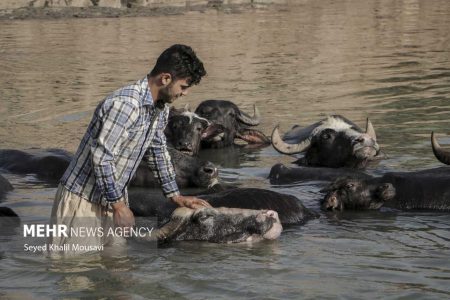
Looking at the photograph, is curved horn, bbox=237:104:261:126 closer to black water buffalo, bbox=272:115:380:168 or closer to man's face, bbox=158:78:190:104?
black water buffalo, bbox=272:115:380:168

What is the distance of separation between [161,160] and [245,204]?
1517 millimetres

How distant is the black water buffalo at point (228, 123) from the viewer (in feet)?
45.8

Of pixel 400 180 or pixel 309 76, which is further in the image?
pixel 309 76

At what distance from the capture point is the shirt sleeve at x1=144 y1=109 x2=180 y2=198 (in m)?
7.52

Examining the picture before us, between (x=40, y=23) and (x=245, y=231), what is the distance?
26994 millimetres

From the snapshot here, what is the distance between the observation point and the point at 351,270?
303 inches

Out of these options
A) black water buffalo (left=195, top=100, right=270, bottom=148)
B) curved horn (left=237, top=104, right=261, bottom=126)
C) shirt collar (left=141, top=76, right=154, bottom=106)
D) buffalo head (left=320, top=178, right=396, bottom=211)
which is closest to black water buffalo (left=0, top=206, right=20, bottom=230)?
shirt collar (left=141, top=76, right=154, bottom=106)

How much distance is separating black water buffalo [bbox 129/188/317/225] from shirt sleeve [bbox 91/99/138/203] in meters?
2.01

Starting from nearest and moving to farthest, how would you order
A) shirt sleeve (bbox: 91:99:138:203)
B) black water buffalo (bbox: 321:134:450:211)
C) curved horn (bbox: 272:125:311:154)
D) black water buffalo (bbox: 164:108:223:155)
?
shirt sleeve (bbox: 91:99:138:203), black water buffalo (bbox: 321:134:450:211), curved horn (bbox: 272:125:311:154), black water buffalo (bbox: 164:108:223:155)

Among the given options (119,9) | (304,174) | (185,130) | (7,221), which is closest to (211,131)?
(185,130)

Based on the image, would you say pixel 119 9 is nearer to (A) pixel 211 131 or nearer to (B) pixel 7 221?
(A) pixel 211 131

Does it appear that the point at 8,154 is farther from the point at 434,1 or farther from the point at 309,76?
the point at 434,1

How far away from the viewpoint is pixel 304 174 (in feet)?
36.7

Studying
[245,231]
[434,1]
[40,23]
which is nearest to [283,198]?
[245,231]
